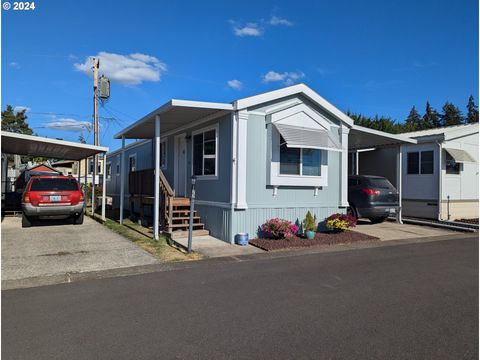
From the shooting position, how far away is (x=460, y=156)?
14852 millimetres

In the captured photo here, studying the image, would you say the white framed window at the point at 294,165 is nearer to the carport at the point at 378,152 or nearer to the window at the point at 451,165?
the carport at the point at 378,152

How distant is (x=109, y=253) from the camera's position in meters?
8.34

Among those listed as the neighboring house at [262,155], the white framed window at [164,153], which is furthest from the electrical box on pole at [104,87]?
the neighboring house at [262,155]

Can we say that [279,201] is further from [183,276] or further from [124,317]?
[124,317]

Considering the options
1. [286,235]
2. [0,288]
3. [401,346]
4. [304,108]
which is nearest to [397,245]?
[286,235]

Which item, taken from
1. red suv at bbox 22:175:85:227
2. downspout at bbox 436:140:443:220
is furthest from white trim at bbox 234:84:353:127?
red suv at bbox 22:175:85:227

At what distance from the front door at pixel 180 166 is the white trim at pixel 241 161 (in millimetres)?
3527

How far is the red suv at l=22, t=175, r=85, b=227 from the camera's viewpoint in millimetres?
11953

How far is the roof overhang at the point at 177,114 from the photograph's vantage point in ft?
30.5

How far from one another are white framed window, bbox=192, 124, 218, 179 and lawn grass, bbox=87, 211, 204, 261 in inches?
87.1

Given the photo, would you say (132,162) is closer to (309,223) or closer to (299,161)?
(299,161)

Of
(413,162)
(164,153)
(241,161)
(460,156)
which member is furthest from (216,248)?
(460,156)

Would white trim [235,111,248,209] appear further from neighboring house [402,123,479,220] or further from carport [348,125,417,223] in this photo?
neighboring house [402,123,479,220]

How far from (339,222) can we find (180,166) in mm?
5700
